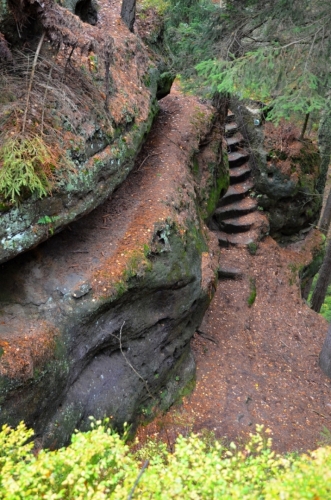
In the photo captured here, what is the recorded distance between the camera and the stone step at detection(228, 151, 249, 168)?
1456 cm

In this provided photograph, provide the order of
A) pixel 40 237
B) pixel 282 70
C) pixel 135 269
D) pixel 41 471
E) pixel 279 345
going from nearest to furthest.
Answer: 1. pixel 41 471
2. pixel 40 237
3. pixel 135 269
4. pixel 282 70
5. pixel 279 345

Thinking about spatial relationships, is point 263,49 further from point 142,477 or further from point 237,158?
point 237,158

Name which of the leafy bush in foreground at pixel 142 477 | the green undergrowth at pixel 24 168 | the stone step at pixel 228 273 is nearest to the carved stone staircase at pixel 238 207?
the stone step at pixel 228 273

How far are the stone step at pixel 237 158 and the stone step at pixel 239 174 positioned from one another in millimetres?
220

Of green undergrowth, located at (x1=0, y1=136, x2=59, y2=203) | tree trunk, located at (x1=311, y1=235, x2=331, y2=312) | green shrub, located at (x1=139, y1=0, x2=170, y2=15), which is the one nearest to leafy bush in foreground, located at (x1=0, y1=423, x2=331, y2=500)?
green undergrowth, located at (x1=0, y1=136, x2=59, y2=203)

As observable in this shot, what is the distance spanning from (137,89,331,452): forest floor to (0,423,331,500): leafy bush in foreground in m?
4.14

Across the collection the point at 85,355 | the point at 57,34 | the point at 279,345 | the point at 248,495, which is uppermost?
the point at 57,34

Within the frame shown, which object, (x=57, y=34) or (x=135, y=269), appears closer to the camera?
(x=57, y=34)

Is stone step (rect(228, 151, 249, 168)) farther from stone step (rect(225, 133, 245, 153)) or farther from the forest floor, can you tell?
→ the forest floor

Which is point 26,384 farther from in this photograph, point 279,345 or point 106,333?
point 279,345

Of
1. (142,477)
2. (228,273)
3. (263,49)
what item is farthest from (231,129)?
(142,477)

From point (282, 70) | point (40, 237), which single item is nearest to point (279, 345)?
point (282, 70)

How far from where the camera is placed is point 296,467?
2662 millimetres

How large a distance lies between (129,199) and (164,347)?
3.01 metres
